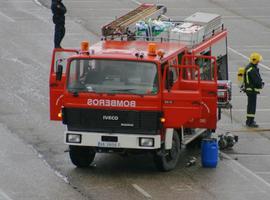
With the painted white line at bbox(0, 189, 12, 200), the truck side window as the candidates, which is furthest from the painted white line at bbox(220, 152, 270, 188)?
the painted white line at bbox(0, 189, 12, 200)

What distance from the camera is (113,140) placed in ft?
63.0

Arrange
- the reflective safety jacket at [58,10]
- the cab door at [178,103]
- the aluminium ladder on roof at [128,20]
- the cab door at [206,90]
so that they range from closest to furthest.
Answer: the cab door at [178,103], the cab door at [206,90], the aluminium ladder on roof at [128,20], the reflective safety jacket at [58,10]

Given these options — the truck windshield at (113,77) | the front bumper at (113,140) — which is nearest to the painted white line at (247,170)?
the front bumper at (113,140)

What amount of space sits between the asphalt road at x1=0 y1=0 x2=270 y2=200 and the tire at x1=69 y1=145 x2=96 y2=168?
155mm

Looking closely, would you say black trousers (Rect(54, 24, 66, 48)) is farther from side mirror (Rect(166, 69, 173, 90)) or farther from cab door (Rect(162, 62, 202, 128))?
side mirror (Rect(166, 69, 173, 90))

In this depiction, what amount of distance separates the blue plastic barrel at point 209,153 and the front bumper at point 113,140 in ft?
4.95

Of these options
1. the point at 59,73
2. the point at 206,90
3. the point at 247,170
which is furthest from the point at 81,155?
the point at 247,170

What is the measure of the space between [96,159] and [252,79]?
5.17m

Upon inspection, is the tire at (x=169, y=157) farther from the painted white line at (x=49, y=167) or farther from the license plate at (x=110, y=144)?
the painted white line at (x=49, y=167)

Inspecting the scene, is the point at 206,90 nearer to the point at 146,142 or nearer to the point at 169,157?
the point at 169,157

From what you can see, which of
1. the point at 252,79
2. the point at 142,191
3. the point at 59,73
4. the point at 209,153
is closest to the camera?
the point at 142,191

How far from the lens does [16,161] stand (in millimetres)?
20359

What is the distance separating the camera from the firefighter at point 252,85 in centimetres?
2416

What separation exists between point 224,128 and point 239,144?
1470 mm
